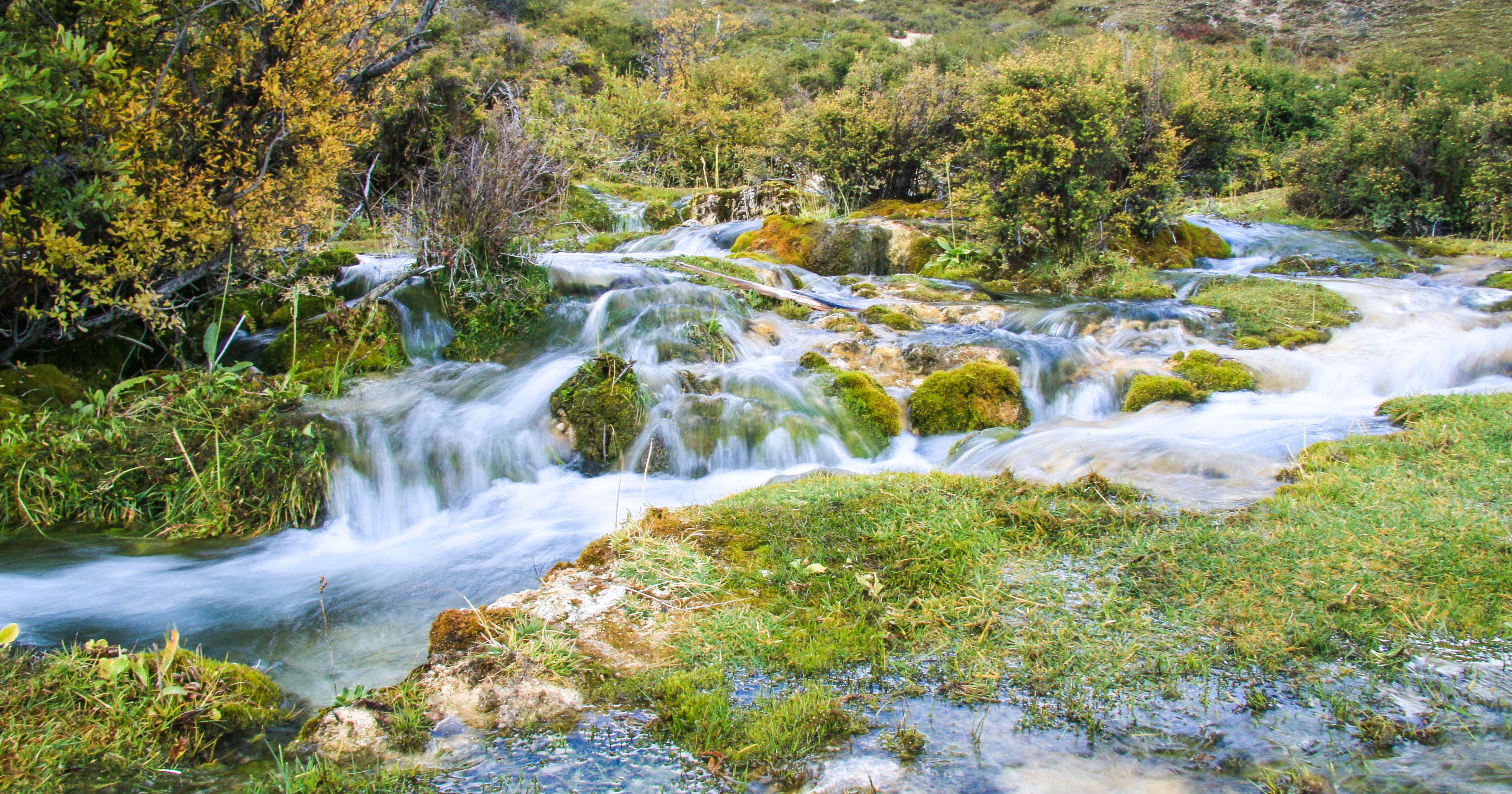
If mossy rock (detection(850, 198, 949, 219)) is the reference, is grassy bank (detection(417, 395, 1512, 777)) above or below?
below

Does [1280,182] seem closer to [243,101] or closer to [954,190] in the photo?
[954,190]

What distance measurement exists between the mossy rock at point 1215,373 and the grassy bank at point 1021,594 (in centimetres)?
360

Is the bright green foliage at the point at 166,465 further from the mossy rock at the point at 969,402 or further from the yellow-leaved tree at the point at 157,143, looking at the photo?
the mossy rock at the point at 969,402

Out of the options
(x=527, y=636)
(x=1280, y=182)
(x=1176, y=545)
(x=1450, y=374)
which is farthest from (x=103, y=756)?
(x=1280, y=182)

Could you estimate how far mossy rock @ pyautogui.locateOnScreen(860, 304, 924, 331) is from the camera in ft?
33.6

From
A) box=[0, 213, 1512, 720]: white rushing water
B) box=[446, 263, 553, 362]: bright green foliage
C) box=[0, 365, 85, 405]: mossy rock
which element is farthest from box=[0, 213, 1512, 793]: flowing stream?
box=[0, 365, 85, 405]: mossy rock

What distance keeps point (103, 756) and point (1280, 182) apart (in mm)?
26571

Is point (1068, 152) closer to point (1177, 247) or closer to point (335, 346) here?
point (1177, 247)

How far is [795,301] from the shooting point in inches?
441

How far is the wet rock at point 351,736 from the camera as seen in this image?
7.87 feet

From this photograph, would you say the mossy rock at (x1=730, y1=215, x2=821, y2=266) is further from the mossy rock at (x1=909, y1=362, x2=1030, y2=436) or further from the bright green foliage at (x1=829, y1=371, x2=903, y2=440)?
the mossy rock at (x1=909, y1=362, x2=1030, y2=436)

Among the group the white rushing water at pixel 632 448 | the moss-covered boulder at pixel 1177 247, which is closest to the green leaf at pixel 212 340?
the white rushing water at pixel 632 448

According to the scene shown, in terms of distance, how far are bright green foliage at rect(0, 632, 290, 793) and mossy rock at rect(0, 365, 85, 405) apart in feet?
14.3

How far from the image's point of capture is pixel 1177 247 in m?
14.3
